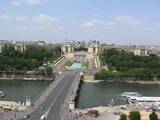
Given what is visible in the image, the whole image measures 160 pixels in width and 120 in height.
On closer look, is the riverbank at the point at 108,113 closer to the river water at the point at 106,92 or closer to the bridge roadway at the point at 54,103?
the bridge roadway at the point at 54,103

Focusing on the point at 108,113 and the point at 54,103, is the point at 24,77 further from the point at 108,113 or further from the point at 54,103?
the point at 108,113

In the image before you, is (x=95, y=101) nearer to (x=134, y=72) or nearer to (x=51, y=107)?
(x=51, y=107)

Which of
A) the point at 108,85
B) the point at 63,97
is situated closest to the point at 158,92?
the point at 108,85

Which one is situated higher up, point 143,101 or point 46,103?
point 46,103

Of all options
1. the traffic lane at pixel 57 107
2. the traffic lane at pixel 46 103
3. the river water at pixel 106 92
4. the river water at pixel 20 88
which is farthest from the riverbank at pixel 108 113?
the river water at pixel 20 88

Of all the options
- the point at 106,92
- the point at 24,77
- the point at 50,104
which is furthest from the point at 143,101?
the point at 24,77
